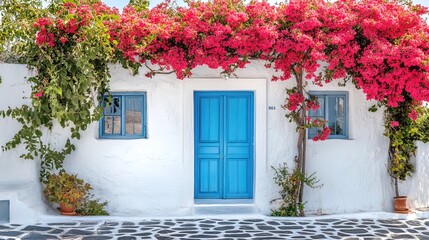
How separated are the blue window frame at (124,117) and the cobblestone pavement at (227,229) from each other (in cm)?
181

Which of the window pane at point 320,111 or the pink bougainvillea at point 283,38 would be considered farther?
the window pane at point 320,111

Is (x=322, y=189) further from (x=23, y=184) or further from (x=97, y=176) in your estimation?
(x=23, y=184)

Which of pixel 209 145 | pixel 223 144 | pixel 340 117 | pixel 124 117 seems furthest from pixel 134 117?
pixel 340 117

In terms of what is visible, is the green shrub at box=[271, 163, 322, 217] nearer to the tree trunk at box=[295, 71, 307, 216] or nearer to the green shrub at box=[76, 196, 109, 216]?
the tree trunk at box=[295, 71, 307, 216]

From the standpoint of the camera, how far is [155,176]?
1141 cm

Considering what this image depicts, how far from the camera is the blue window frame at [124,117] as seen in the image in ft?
37.9

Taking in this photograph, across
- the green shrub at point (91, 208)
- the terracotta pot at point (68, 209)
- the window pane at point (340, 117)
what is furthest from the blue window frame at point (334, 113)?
the terracotta pot at point (68, 209)

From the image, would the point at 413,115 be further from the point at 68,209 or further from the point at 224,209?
the point at 68,209

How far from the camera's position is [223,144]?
1174 cm

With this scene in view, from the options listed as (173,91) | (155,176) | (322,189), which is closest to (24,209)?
(155,176)

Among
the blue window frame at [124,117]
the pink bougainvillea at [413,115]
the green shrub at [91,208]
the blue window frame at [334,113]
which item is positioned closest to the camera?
the green shrub at [91,208]

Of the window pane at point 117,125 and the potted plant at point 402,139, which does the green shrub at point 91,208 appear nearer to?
the window pane at point 117,125

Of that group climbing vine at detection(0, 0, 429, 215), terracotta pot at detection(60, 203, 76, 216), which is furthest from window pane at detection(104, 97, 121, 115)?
terracotta pot at detection(60, 203, 76, 216)

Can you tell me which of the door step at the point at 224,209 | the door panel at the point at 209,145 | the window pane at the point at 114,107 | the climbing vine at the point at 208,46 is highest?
the climbing vine at the point at 208,46
